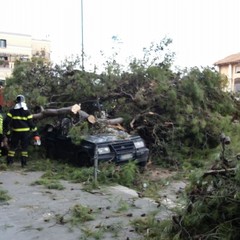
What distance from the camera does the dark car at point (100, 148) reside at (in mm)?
8977

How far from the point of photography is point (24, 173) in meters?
9.22

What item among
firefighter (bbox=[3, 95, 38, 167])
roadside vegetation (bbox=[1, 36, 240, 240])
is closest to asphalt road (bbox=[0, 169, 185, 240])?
roadside vegetation (bbox=[1, 36, 240, 240])

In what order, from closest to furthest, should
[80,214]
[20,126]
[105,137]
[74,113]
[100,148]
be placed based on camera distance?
[80,214] → [100,148] → [105,137] → [20,126] → [74,113]

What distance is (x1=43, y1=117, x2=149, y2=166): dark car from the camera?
8.98 meters

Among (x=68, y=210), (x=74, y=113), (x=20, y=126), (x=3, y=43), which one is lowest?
(x=68, y=210)

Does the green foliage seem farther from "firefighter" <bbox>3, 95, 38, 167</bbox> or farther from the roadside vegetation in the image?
"firefighter" <bbox>3, 95, 38, 167</bbox>

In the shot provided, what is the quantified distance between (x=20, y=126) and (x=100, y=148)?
2.15 m

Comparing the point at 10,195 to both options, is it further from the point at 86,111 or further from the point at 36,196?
the point at 86,111

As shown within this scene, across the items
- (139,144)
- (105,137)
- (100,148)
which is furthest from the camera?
(139,144)

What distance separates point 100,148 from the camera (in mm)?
8922

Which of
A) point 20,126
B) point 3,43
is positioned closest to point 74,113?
point 20,126

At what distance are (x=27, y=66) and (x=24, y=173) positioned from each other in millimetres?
4015

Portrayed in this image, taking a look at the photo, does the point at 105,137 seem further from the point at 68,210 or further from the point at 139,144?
the point at 68,210

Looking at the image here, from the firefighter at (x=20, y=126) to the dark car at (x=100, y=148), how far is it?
72cm
